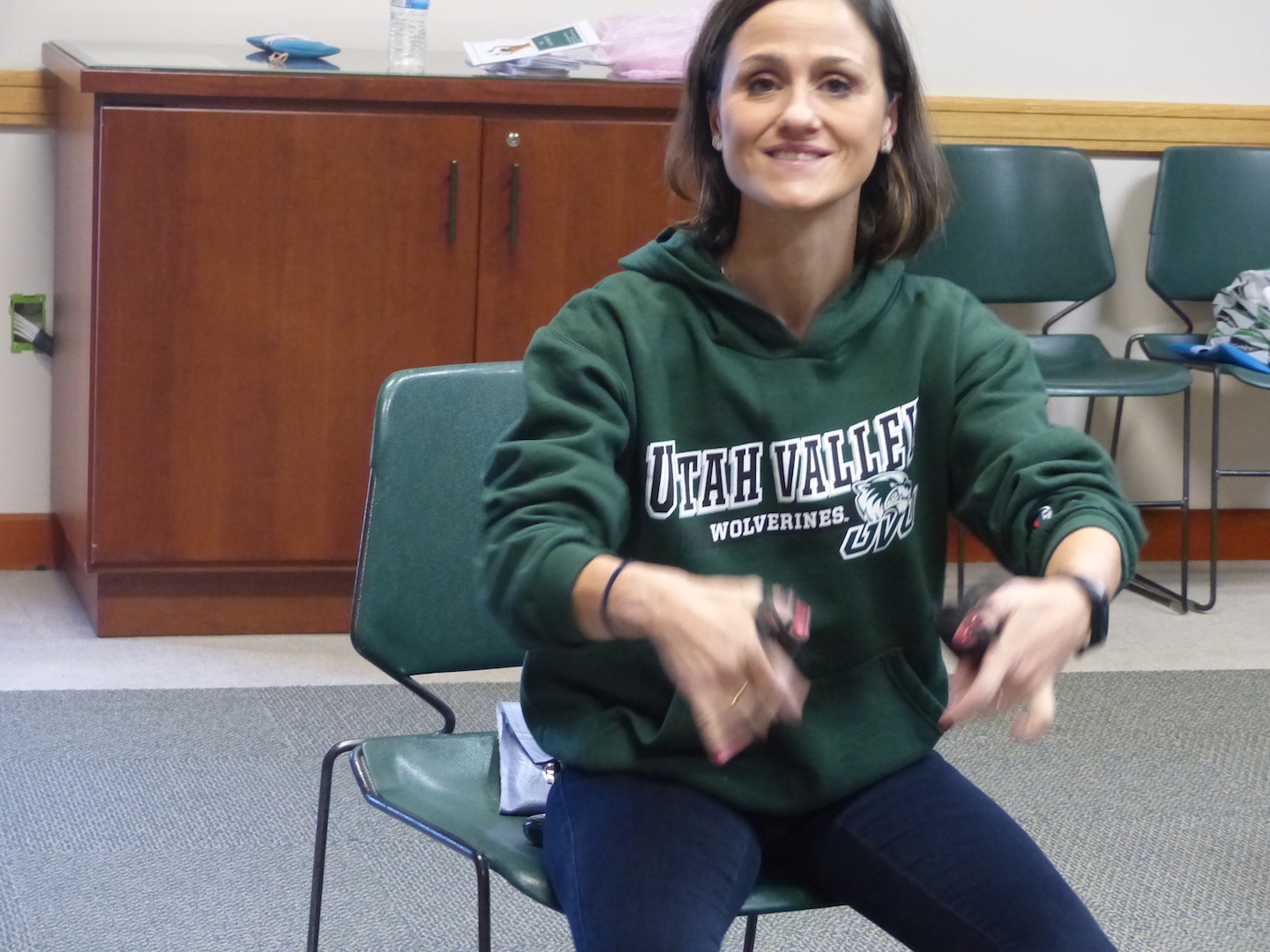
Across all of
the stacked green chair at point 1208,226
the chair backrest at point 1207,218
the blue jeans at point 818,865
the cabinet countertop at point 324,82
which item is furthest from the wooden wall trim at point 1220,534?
the blue jeans at point 818,865

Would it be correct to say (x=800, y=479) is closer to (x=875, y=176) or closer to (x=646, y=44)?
(x=875, y=176)

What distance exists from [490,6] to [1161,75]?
152 cm

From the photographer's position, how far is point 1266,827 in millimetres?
2373

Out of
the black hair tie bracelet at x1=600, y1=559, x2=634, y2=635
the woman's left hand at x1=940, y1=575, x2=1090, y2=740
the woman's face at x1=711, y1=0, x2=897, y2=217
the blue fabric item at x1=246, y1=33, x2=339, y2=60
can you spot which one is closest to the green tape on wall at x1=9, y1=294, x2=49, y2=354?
the blue fabric item at x1=246, y1=33, x2=339, y2=60

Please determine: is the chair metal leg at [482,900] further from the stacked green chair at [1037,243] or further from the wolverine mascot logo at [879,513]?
the stacked green chair at [1037,243]

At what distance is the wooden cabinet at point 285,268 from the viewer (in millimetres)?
2727

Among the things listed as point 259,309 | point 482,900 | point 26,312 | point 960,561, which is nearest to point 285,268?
point 259,309

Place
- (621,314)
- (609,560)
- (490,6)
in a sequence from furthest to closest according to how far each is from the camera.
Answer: (490,6)
(621,314)
(609,560)

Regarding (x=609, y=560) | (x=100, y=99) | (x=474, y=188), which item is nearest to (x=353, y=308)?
(x=474, y=188)

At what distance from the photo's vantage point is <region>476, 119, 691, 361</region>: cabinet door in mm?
2854

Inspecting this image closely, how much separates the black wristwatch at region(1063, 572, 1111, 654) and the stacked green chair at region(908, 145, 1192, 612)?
6.88 feet

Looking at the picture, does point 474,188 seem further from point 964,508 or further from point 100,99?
point 964,508

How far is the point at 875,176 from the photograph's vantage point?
57.9 inches

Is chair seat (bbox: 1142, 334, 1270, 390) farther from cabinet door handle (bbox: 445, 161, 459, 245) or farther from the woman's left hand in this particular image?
the woman's left hand
